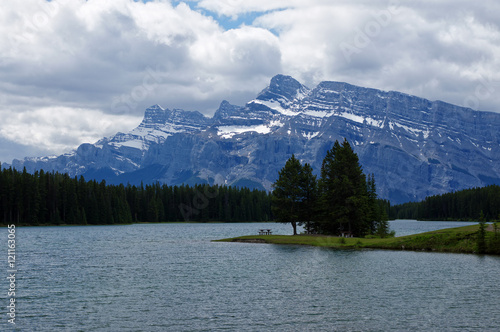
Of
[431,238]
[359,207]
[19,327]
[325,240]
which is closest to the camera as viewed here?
[19,327]

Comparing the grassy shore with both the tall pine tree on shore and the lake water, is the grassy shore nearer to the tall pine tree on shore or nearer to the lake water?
the lake water

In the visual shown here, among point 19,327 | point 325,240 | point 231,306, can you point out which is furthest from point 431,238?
point 19,327

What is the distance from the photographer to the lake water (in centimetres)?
3788

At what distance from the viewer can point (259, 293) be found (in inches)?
1932

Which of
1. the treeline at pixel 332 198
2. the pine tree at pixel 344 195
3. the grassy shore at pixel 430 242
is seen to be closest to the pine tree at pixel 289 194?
the treeline at pixel 332 198

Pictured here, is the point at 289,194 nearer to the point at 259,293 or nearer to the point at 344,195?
the point at 344,195

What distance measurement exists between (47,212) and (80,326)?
6683 inches

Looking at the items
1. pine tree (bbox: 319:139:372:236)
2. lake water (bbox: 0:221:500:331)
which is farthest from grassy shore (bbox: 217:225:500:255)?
pine tree (bbox: 319:139:372:236)

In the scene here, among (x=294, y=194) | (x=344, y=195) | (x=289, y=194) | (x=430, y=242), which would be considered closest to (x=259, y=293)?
(x=430, y=242)

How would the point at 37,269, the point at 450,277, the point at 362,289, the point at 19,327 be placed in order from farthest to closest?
the point at 37,269 → the point at 450,277 → the point at 362,289 → the point at 19,327

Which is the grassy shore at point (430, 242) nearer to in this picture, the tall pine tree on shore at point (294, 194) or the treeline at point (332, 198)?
the treeline at point (332, 198)

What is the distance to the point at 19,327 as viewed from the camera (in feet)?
119

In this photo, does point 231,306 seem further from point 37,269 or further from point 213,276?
point 37,269

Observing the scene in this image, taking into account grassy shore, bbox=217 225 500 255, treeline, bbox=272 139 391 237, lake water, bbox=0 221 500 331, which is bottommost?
lake water, bbox=0 221 500 331
